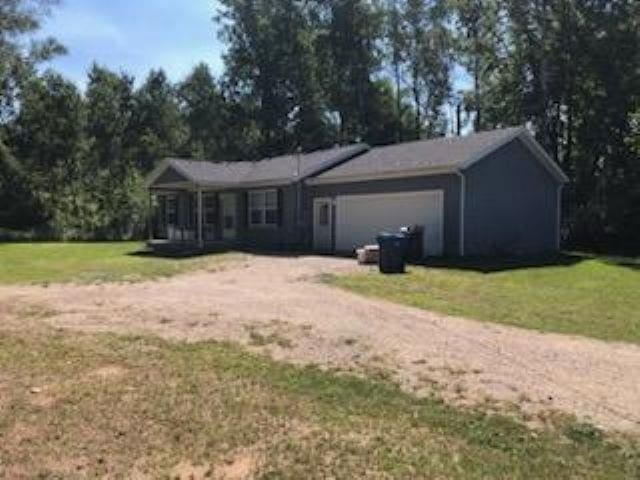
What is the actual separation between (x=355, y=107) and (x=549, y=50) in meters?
15.6

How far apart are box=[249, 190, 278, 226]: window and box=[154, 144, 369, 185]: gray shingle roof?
2.11 feet

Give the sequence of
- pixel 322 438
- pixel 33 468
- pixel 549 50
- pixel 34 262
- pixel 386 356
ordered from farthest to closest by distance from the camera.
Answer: pixel 549 50 → pixel 34 262 → pixel 386 356 → pixel 322 438 → pixel 33 468

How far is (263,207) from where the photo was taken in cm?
3500

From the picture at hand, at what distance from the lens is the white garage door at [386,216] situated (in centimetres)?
2788

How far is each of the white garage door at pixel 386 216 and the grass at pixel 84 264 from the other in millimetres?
4492

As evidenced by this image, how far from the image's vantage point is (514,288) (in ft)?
65.8

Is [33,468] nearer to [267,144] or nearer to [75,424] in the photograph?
[75,424]

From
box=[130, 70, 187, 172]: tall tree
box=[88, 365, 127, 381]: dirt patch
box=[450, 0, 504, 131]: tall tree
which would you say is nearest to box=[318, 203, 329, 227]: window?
box=[450, 0, 504, 131]: tall tree

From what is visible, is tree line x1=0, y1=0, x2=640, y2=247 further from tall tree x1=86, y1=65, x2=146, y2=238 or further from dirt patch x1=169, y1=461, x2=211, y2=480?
dirt patch x1=169, y1=461, x2=211, y2=480

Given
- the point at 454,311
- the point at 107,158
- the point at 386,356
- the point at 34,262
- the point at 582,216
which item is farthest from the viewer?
the point at 107,158

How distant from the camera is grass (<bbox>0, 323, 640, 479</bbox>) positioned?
707cm

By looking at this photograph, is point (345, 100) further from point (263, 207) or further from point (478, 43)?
point (263, 207)

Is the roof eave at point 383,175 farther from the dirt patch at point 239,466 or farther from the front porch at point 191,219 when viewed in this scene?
the dirt patch at point 239,466

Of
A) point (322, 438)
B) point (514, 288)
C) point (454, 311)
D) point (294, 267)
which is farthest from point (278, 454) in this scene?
point (294, 267)
